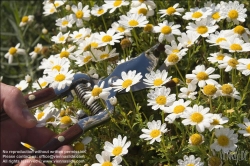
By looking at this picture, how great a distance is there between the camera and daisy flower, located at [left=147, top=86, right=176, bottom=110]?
1377 mm

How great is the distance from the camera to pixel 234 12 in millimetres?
1654

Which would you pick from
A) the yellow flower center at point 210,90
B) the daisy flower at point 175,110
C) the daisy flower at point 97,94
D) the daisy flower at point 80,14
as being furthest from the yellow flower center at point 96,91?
the daisy flower at point 80,14

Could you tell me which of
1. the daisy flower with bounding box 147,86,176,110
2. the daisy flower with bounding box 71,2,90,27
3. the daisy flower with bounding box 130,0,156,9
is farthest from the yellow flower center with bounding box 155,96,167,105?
the daisy flower with bounding box 71,2,90,27

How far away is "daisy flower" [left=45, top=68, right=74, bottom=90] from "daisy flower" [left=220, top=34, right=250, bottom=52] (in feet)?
1.71

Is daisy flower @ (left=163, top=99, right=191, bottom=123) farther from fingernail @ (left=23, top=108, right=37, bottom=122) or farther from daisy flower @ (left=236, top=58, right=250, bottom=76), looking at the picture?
fingernail @ (left=23, top=108, right=37, bottom=122)

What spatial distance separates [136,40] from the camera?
5.61ft

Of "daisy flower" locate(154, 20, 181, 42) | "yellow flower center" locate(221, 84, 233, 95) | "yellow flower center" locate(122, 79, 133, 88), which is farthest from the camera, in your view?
"daisy flower" locate(154, 20, 181, 42)

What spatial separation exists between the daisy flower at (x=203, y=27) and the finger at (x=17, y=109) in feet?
2.09

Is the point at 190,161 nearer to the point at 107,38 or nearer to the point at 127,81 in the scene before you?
the point at 127,81

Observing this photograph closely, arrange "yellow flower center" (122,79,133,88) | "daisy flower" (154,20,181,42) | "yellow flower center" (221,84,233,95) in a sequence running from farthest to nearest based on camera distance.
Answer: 1. "daisy flower" (154,20,181,42)
2. "yellow flower center" (122,79,133,88)
3. "yellow flower center" (221,84,233,95)

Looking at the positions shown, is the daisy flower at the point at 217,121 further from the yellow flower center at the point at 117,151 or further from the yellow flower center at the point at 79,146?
the yellow flower center at the point at 79,146

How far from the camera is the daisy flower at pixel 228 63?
142 cm

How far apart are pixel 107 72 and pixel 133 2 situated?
329 mm

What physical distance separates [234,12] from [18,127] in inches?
35.1
